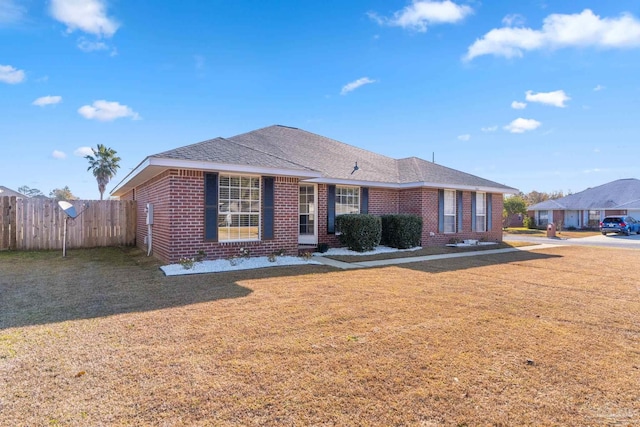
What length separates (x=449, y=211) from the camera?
1583 centimetres

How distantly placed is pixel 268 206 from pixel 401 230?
19.3ft

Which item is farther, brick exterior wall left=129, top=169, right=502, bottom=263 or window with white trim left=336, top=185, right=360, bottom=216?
window with white trim left=336, top=185, right=360, bottom=216

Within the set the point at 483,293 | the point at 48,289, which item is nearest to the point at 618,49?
the point at 483,293

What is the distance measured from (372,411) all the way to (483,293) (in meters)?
4.97

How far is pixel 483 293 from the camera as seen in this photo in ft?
21.9

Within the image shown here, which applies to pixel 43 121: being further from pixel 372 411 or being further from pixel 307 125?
pixel 372 411

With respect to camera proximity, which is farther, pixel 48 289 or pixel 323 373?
pixel 48 289

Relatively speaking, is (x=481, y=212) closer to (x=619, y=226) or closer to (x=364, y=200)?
(x=364, y=200)

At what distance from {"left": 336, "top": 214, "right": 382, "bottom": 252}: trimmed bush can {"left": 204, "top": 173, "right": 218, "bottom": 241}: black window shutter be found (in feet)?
16.6

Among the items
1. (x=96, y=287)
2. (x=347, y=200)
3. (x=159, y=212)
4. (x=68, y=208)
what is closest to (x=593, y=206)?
(x=347, y=200)

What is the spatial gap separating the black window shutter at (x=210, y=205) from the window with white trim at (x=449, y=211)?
35.5 feet

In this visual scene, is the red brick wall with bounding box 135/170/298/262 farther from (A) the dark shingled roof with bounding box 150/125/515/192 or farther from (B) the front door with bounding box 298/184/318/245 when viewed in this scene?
(B) the front door with bounding box 298/184/318/245

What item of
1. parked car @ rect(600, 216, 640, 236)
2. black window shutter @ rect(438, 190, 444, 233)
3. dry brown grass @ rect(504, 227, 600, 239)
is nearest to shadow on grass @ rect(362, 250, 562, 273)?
black window shutter @ rect(438, 190, 444, 233)

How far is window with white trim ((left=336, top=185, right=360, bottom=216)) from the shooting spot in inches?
540
